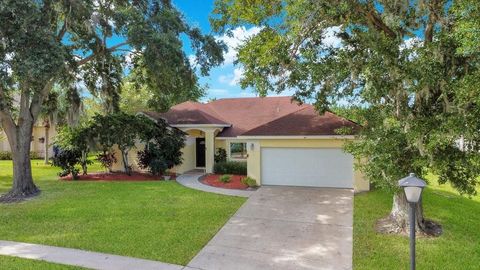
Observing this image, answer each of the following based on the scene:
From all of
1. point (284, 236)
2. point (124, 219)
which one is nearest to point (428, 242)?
point (284, 236)

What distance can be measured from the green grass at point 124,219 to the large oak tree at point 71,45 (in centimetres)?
280

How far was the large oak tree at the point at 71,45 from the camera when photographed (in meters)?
11.2

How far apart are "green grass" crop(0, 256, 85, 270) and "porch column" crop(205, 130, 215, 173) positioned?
14.1 metres

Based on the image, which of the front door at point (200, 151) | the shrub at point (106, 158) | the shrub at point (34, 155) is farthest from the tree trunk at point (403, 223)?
the shrub at point (34, 155)

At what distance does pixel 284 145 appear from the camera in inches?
669

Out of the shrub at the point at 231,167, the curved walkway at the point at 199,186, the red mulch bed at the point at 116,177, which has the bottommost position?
the curved walkway at the point at 199,186

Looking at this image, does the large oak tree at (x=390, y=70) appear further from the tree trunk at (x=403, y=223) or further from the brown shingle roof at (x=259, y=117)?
the brown shingle roof at (x=259, y=117)

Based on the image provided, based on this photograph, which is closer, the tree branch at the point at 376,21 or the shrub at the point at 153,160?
the tree branch at the point at 376,21

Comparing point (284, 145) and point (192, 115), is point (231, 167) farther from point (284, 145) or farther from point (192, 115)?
point (284, 145)

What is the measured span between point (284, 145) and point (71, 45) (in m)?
10.2

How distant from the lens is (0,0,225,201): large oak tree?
11156 millimetres

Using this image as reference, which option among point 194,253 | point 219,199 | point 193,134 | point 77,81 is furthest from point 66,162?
point 194,253

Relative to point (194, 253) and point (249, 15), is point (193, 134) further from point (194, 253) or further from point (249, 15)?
point (194, 253)

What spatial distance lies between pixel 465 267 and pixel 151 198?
1035 cm
